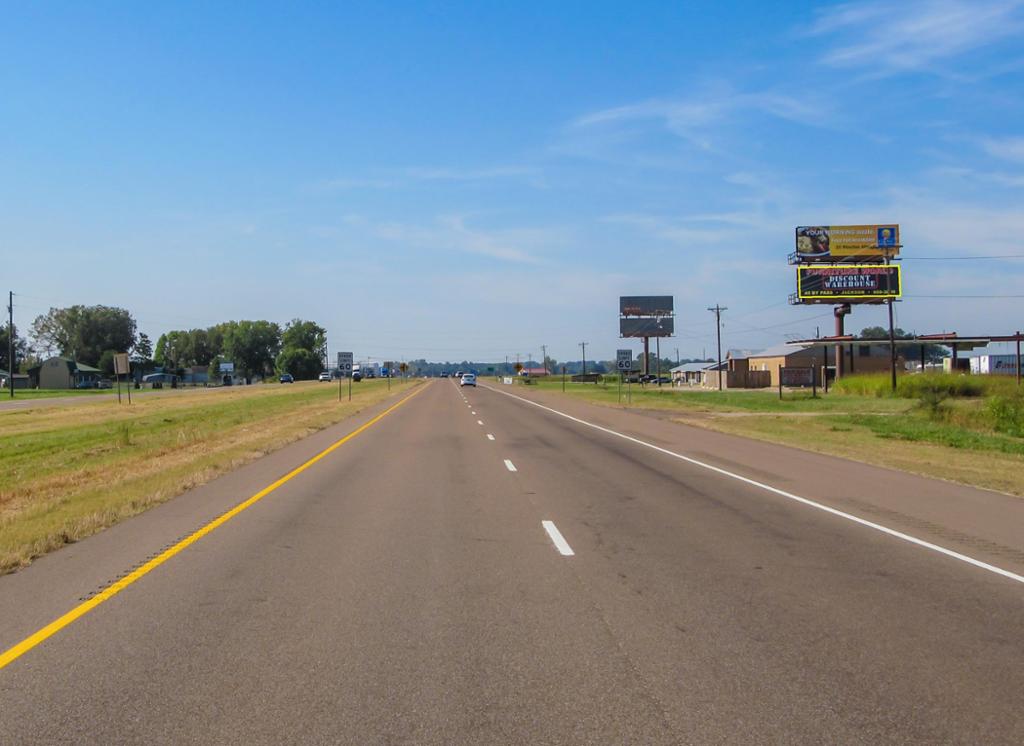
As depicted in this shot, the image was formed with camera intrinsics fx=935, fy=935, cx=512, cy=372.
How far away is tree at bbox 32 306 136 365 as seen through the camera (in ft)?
568

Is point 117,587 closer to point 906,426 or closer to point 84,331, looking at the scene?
point 906,426

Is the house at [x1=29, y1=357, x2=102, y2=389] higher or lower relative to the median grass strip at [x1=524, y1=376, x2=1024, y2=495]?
higher

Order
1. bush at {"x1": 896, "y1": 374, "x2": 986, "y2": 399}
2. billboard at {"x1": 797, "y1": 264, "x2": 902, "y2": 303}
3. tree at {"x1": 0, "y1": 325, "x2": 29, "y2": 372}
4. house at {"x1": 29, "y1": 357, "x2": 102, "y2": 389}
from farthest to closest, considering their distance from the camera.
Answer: tree at {"x1": 0, "y1": 325, "x2": 29, "y2": 372} < house at {"x1": 29, "y1": 357, "x2": 102, "y2": 389} < billboard at {"x1": 797, "y1": 264, "x2": 902, "y2": 303} < bush at {"x1": 896, "y1": 374, "x2": 986, "y2": 399}

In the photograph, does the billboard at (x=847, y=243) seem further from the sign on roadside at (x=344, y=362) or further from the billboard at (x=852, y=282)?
the sign on roadside at (x=344, y=362)

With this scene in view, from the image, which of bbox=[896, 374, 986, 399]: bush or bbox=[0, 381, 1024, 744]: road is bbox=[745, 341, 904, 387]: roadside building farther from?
bbox=[0, 381, 1024, 744]: road

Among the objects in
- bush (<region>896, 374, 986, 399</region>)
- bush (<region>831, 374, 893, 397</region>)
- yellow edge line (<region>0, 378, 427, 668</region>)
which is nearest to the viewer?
yellow edge line (<region>0, 378, 427, 668</region>)

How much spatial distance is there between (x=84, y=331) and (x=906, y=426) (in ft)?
552

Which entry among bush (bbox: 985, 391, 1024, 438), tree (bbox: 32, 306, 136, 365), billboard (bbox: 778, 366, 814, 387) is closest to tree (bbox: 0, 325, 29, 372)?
tree (bbox: 32, 306, 136, 365)

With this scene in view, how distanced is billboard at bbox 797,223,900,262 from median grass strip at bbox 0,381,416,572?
2001 inches

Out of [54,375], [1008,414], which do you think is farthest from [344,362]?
[54,375]

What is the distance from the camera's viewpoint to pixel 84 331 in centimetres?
17388

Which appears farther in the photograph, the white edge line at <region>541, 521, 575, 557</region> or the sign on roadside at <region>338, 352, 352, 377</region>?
the sign on roadside at <region>338, 352, 352, 377</region>

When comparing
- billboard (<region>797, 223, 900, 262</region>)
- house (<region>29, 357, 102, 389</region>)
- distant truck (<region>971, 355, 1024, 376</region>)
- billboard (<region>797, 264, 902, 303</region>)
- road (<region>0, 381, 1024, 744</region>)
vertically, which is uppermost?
billboard (<region>797, 223, 900, 262</region>)

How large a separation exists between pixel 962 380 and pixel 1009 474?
45.4 meters
